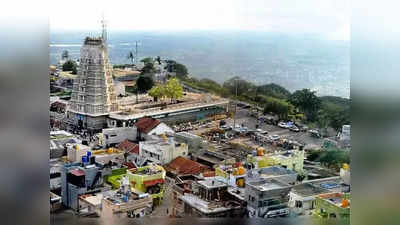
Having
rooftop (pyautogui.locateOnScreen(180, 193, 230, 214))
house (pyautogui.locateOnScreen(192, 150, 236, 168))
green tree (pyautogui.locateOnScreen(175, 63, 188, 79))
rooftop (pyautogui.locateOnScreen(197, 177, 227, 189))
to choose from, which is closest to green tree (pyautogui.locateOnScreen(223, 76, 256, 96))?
green tree (pyautogui.locateOnScreen(175, 63, 188, 79))

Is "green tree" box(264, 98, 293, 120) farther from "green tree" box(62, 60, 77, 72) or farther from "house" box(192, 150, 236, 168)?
"green tree" box(62, 60, 77, 72)

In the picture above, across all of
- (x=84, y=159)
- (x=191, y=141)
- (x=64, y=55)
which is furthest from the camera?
(x=191, y=141)

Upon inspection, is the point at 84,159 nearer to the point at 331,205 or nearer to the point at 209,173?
the point at 209,173

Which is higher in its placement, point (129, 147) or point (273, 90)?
point (273, 90)

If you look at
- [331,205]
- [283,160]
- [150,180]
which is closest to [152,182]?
[150,180]

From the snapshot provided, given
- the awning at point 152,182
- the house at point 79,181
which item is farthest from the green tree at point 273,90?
the house at point 79,181
